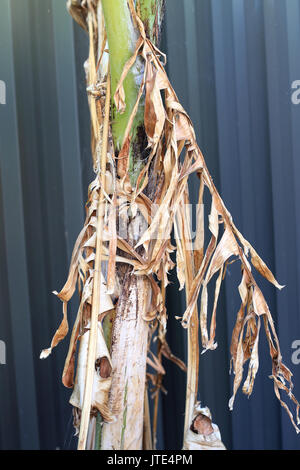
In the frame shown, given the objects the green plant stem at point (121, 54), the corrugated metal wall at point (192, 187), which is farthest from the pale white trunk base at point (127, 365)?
the corrugated metal wall at point (192, 187)

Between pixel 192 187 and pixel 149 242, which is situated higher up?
pixel 192 187

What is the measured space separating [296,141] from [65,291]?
998 mm

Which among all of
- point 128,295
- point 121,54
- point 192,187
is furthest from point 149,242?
point 192,187

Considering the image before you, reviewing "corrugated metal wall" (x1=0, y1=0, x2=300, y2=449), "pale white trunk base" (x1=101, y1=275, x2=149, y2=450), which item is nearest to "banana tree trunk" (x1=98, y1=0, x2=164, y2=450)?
"pale white trunk base" (x1=101, y1=275, x2=149, y2=450)

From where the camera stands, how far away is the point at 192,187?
1519 millimetres

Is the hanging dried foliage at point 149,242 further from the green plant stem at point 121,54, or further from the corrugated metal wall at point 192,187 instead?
the corrugated metal wall at point 192,187

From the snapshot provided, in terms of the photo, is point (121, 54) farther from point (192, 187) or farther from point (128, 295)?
point (192, 187)

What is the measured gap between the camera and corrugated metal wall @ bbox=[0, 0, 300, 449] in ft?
4.80

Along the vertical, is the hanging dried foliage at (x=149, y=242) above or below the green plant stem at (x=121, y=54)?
below

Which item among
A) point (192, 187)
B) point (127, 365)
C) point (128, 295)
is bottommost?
point (127, 365)

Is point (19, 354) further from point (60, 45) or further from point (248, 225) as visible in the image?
point (60, 45)

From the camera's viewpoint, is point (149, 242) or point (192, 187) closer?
point (149, 242)

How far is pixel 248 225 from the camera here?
1512 mm

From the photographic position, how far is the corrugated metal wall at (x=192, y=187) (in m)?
1.46
